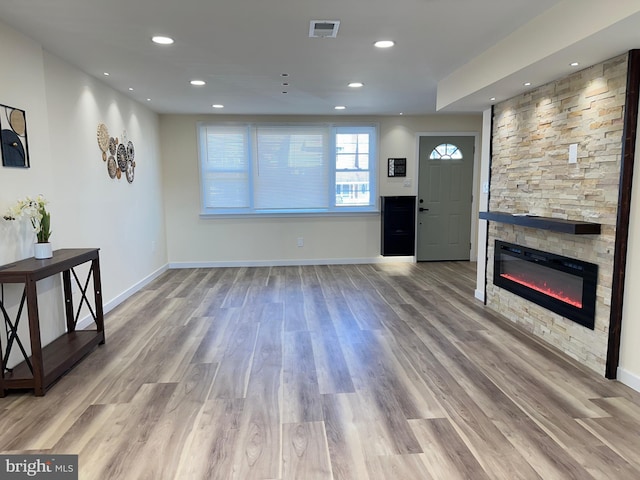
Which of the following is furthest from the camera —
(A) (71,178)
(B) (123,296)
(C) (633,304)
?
(B) (123,296)

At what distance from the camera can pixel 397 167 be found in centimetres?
679

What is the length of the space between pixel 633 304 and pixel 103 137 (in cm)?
498

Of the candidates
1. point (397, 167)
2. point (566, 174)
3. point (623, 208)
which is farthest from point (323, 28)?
point (397, 167)

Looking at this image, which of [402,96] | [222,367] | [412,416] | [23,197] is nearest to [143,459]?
[222,367]

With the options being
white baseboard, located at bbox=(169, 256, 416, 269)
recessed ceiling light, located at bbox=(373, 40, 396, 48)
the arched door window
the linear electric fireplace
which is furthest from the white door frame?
recessed ceiling light, located at bbox=(373, 40, 396, 48)

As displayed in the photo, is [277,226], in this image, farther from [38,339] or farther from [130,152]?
[38,339]

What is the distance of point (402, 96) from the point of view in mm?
5113

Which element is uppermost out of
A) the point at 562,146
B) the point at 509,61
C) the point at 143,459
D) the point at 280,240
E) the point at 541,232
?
the point at 509,61

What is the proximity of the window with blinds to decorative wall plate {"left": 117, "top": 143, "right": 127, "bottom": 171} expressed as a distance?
67.0 inches

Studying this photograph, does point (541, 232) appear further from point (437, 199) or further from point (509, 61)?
point (437, 199)

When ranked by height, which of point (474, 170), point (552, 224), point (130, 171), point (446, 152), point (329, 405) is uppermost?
point (446, 152)

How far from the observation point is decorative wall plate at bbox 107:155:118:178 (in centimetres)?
444

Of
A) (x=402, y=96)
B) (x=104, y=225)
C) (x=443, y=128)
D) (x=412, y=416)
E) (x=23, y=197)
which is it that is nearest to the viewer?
(x=412, y=416)

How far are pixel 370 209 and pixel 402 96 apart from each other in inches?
86.9
